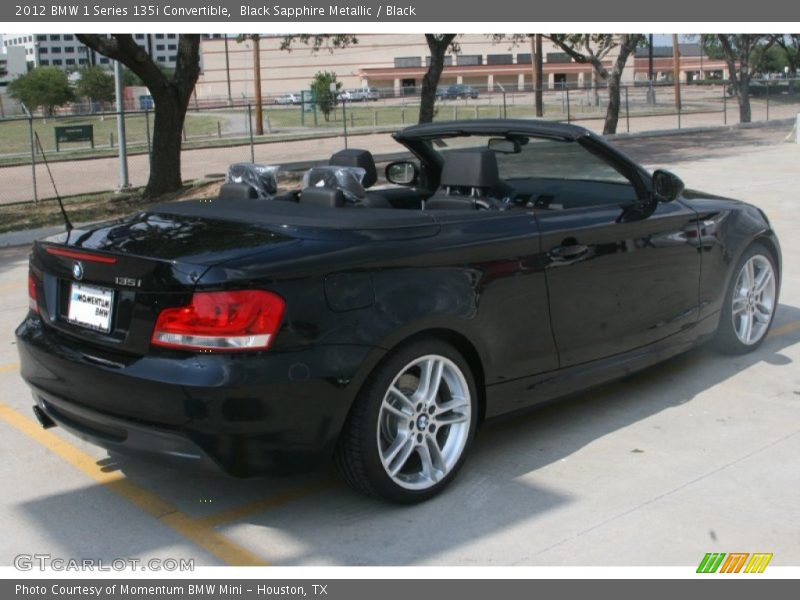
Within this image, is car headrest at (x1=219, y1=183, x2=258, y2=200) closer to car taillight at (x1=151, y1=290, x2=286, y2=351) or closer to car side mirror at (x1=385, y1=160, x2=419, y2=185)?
car side mirror at (x1=385, y1=160, x2=419, y2=185)

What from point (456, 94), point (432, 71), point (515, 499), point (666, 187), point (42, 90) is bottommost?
point (515, 499)

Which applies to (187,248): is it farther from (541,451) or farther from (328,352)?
(541,451)

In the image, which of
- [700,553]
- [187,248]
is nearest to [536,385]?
[700,553]

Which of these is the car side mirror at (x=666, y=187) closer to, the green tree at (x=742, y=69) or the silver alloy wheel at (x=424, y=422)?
the silver alloy wheel at (x=424, y=422)

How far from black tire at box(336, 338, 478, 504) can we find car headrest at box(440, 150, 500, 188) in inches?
39.8

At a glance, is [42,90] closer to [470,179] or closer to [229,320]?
[470,179]

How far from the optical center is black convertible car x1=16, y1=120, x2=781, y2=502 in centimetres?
375

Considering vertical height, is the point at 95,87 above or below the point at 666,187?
above

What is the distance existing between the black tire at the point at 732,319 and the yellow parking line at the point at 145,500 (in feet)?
11.4

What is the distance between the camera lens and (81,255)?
13.7 feet

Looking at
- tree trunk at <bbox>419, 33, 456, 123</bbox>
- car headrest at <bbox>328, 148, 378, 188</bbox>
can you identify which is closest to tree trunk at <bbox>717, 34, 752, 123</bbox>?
tree trunk at <bbox>419, 33, 456, 123</bbox>

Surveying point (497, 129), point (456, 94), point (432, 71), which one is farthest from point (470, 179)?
point (456, 94)

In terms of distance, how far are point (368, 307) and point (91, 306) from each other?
3.75 ft

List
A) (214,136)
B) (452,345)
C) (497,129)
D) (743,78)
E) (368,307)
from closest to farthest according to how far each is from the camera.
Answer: (368,307)
(452,345)
(497,129)
(743,78)
(214,136)
